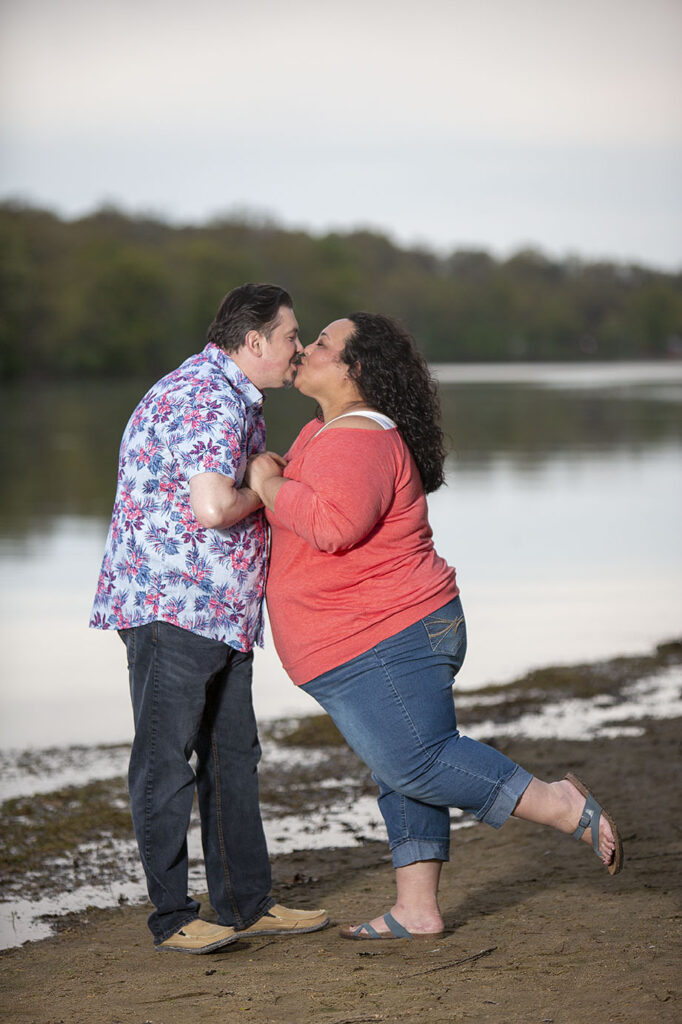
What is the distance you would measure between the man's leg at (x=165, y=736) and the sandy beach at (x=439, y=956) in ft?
0.98

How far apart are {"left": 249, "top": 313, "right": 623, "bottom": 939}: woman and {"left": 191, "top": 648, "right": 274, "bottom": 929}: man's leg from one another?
0.92 ft

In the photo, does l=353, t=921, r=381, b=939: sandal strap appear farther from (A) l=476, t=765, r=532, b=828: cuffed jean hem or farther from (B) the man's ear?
(B) the man's ear

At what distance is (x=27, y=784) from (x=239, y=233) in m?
113

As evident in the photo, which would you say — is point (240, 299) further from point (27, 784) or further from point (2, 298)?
point (2, 298)

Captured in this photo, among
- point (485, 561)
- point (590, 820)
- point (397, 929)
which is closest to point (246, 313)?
point (590, 820)

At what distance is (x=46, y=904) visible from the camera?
429 centimetres

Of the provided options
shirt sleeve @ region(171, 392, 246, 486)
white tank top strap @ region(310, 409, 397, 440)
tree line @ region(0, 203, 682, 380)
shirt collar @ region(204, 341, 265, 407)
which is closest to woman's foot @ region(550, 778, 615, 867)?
white tank top strap @ region(310, 409, 397, 440)

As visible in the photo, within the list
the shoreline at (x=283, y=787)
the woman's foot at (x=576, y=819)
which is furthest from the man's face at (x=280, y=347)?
the shoreline at (x=283, y=787)

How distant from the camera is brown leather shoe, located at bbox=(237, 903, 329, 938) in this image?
3.82 meters

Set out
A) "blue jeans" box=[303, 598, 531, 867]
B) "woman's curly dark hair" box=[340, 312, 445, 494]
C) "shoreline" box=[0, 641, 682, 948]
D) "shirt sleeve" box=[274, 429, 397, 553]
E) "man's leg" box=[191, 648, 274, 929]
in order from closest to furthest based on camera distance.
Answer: "shirt sleeve" box=[274, 429, 397, 553] → "blue jeans" box=[303, 598, 531, 867] → "woman's curly dark hair" box=[340, 312, 445, 494] → "man's leg" box=[191, 648, 274, 929] → "shoreline" box=[0, 641, 682, 948]

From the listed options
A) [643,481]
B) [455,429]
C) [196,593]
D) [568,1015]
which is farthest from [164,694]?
[455,429]

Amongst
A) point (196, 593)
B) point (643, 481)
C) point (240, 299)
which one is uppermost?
point (240, 299)

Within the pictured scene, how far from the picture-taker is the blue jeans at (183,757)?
350 centimetres

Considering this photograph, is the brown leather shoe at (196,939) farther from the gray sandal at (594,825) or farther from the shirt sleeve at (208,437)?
the shirt sleeve at (208,437)
